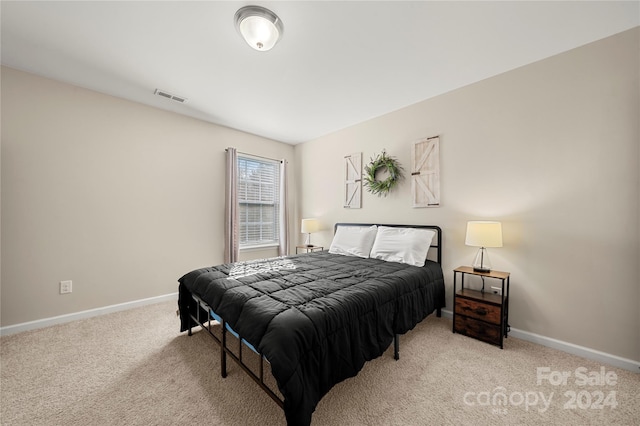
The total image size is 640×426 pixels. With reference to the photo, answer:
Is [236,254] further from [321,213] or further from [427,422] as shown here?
[427,422]

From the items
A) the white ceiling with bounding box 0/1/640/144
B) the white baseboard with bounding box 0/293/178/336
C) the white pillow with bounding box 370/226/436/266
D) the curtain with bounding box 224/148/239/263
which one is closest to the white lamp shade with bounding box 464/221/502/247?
the white pillow with bounding box 370/226/436/266

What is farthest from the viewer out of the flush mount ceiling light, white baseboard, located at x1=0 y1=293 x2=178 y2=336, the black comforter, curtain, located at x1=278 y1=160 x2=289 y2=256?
curtain, located at x1=278 y1=160 x2=289 y2=256

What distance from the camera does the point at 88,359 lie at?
79.4 inches

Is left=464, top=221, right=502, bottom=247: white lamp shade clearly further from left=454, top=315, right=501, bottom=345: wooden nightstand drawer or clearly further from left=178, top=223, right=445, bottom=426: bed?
left=454, top=315, right=501, bottom=345: wooden nightstand drawer

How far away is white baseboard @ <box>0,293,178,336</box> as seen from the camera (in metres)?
2.40

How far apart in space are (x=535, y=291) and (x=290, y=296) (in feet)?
7.83

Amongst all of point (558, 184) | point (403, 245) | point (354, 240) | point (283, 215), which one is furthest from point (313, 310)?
point (283, 215)

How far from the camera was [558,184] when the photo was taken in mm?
2203

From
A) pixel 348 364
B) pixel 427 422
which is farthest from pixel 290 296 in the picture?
pixel 427 422

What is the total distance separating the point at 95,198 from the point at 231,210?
63.7 inches

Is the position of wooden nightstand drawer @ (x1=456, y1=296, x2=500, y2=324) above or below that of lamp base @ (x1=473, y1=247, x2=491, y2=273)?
below

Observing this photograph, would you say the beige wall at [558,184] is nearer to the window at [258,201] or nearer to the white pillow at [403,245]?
the white pillow at [403,245]

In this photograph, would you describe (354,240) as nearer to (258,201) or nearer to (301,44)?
(258,201)

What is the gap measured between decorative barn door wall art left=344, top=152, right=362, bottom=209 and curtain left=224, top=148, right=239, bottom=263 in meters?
1.85
